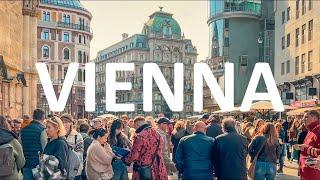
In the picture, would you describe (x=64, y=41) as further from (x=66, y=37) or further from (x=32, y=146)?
(x=32, y=146)

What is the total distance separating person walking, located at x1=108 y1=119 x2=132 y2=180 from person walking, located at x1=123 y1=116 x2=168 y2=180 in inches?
18.0

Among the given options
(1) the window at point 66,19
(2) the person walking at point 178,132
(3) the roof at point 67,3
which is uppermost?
(3) the roof at point 67,3

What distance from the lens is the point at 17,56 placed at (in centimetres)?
2969

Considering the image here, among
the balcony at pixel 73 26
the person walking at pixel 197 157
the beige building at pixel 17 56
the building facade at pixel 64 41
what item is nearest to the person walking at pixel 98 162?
the person walking at pixel 197 157

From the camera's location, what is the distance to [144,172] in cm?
832

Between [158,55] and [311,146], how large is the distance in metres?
119

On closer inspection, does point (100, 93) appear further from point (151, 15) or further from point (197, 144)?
point (197, 144)

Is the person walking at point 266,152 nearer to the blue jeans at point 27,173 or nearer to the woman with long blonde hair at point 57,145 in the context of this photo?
the woman with long blonde hair at point 57,145

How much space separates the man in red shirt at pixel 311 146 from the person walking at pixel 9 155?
14.0 feet

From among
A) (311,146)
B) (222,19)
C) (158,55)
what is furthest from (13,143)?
(158,55)

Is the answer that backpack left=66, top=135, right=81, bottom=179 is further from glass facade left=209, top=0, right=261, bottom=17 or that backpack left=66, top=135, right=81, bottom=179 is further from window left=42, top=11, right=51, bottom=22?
window left=42, top=11, right=51, bottom=22

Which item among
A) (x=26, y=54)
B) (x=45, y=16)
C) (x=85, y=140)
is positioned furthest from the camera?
(x=45, y=16)

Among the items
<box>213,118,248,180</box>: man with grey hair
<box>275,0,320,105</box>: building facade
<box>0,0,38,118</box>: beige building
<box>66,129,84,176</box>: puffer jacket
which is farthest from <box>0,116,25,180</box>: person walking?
<box>275,0,320,105</box>: building facade

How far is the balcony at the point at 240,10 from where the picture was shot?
70.9 meters
